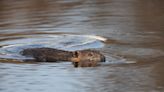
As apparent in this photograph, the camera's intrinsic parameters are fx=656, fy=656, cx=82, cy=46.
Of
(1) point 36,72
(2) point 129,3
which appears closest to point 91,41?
(1) point 36,72

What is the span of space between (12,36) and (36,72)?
3.01 metres

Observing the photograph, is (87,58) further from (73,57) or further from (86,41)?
(86,41)

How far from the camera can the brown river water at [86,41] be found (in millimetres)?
7301

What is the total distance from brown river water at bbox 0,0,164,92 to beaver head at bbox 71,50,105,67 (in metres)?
0.12

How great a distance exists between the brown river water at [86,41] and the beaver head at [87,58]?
0.12 metres

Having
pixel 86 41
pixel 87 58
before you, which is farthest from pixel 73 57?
pixel 86 41

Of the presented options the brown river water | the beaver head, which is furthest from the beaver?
the brown river water

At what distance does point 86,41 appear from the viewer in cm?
993

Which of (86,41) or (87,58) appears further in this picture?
(86,41)

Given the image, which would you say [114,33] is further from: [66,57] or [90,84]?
[90,84]

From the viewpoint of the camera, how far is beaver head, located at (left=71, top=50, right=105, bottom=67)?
8281 mm

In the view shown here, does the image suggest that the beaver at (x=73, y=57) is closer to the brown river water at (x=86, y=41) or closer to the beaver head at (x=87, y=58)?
the beaver head at (x=87, y=58)

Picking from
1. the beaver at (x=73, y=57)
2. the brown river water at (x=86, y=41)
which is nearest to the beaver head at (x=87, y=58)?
the beaver at (x=73, y=57)

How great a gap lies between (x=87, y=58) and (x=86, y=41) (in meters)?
1.63
